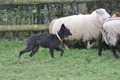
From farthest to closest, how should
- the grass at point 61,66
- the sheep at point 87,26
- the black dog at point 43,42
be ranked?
1. the sheep at point 87,26
2. the black dog at point 43,42
3. the grass at point 61,66

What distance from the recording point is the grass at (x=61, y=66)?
5.94m

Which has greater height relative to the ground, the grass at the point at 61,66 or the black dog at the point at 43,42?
the black dog at the point at 43,42

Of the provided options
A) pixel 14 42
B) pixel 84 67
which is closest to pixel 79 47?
pixel 14 42

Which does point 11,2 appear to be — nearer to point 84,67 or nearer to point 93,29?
point 93,29

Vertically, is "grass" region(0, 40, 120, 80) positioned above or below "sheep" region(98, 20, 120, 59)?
below

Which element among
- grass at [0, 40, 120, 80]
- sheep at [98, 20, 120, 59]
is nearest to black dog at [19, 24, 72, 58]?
grass at [0, 40, 120, 80]

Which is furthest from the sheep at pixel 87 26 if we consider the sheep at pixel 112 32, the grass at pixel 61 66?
the sheep at pixel 112 32

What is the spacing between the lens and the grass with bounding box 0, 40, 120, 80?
234 inches

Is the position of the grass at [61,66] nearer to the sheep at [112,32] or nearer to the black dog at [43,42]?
the black dog at [43,42]

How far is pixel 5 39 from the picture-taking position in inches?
420

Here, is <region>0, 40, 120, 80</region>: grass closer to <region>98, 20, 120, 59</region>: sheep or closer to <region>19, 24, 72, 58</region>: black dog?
<region>19, 24, 72, 58</region>: black dog

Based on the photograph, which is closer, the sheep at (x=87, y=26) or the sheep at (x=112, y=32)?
the sheep at (x=112, y=32)

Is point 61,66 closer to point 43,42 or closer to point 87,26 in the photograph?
point 43,42

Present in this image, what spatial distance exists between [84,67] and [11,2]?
448 centimetres
